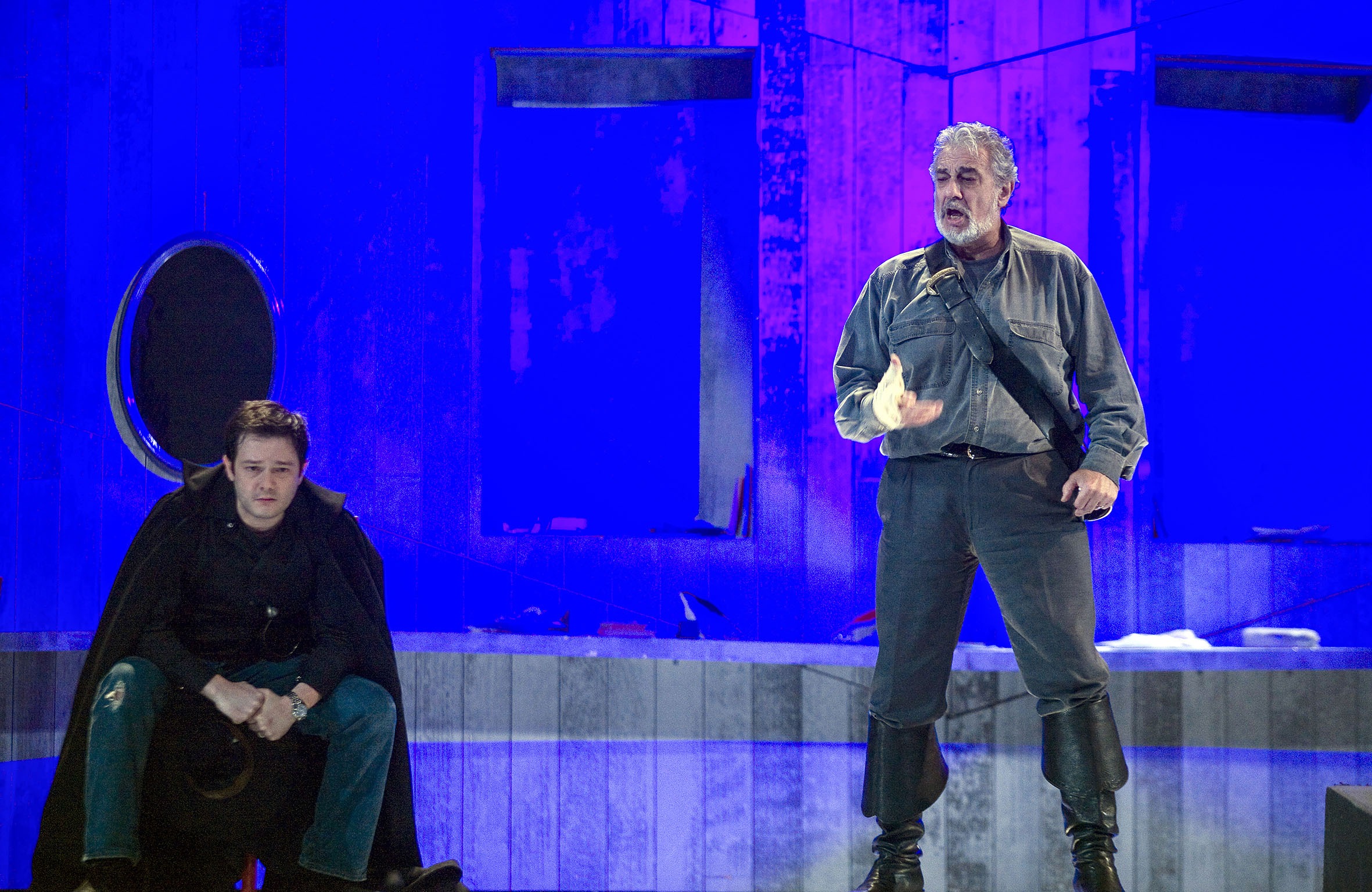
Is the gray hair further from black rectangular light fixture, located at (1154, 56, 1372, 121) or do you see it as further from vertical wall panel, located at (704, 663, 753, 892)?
vertical wall panel, located at (704, 663, 753, 892)

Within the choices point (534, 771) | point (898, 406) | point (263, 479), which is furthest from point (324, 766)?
point (898, 406)

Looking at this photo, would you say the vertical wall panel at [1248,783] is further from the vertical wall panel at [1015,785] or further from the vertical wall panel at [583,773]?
the vertical wall panel at [583,773]

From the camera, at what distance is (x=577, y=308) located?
156 inches

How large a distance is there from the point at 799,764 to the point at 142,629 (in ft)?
6.16

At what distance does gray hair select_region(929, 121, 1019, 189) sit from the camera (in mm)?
2545

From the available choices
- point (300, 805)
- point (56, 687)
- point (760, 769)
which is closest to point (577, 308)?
point (760, 769)

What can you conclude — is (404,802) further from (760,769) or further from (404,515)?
(404,515)

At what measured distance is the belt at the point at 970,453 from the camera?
8.19 feet

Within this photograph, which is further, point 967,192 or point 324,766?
point 324,766

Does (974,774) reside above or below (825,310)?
below

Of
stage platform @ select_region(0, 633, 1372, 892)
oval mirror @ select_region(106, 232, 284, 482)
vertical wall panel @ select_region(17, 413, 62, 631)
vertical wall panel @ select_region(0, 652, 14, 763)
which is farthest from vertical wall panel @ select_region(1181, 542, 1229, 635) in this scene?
vertical wall panel @ select_region(17, 413, 62, 631)

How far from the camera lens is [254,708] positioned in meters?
2.62

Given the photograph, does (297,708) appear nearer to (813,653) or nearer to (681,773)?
(681,773)

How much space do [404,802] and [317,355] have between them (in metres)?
1.95
